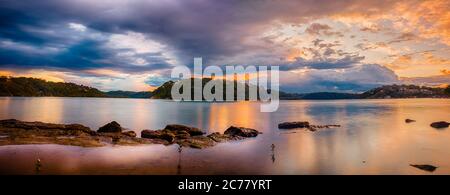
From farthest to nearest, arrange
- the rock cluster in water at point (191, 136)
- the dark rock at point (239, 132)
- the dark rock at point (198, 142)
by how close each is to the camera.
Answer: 1. the dark rock at point (239, 132)
2. the rock cluster in water at point (191, 136)
3. the dark rock at point (198, 142)

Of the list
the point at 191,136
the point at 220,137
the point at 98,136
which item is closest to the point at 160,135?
the point at 191,136

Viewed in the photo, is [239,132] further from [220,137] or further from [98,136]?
[98,136]

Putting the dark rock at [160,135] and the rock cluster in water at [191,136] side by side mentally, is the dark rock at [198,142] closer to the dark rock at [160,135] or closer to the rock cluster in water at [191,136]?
the rock cluster in water at [191,136]

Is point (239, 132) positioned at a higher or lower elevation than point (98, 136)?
lower

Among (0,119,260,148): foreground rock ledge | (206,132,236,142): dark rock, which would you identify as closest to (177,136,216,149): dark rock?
(0,119,260,148): foreground rock ledge

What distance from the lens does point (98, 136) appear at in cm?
4966

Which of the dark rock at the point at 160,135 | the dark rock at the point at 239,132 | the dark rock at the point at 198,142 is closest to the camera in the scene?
the dark rock at the point at 198,142

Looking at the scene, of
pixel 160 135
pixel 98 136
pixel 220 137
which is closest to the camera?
pixel 98 136

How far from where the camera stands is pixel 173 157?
37.2 m

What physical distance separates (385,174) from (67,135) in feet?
150

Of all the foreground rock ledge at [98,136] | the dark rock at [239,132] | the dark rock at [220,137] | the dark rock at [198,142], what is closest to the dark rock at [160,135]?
the foreground rock ledge at [98,136]

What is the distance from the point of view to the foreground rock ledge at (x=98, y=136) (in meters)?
44.8
